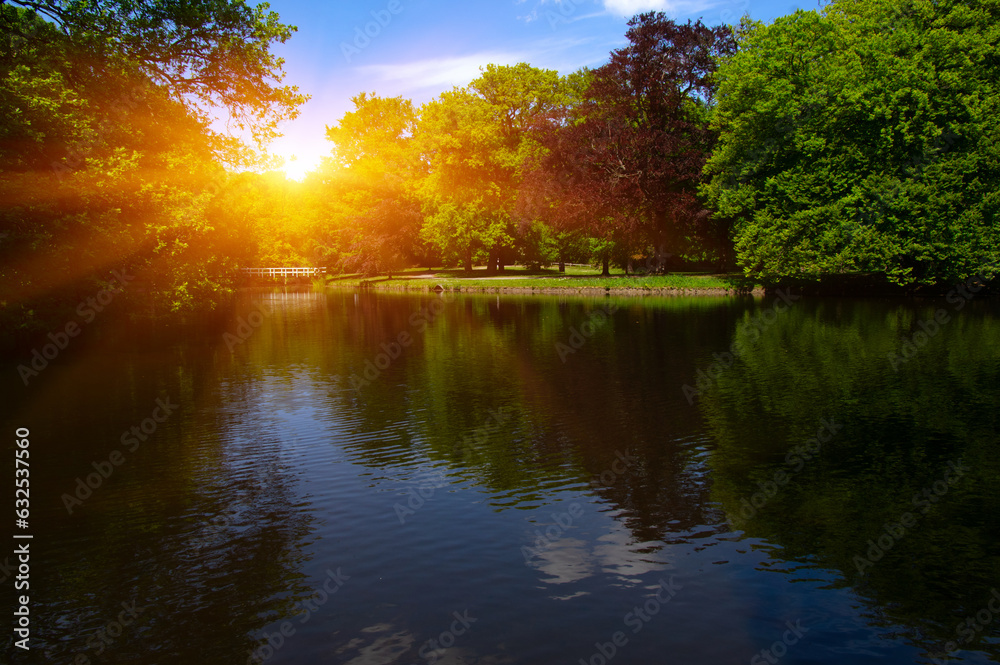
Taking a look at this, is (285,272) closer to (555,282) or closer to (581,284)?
(555,282)

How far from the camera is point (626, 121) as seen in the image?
60.7 m

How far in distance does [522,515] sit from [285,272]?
92.2 metres

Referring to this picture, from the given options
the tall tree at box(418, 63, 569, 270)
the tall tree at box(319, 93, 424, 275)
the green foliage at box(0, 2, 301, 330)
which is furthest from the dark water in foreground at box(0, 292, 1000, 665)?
the tall tree at box(319, 93, 424, 275)

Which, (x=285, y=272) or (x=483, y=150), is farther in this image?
(x=285, y=272)

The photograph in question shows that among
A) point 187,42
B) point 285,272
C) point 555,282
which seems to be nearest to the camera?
point 187,42

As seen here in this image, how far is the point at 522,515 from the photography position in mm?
11203

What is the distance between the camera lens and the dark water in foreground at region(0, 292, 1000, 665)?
25.7 feet

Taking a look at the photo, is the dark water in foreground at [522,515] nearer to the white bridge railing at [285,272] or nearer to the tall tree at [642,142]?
the tall tree at [642,142]

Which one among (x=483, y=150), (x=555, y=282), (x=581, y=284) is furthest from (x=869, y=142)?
(x=483, y=150)

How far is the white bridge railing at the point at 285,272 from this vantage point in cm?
9650

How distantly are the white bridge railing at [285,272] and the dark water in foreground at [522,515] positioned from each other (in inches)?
2881

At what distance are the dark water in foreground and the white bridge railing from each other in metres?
73.2

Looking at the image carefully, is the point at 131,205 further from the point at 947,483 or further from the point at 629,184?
the point at 629,184

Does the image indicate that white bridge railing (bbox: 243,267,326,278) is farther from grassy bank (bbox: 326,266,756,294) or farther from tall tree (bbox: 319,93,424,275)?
grassy bank (bbox: 326,266,756,294)
